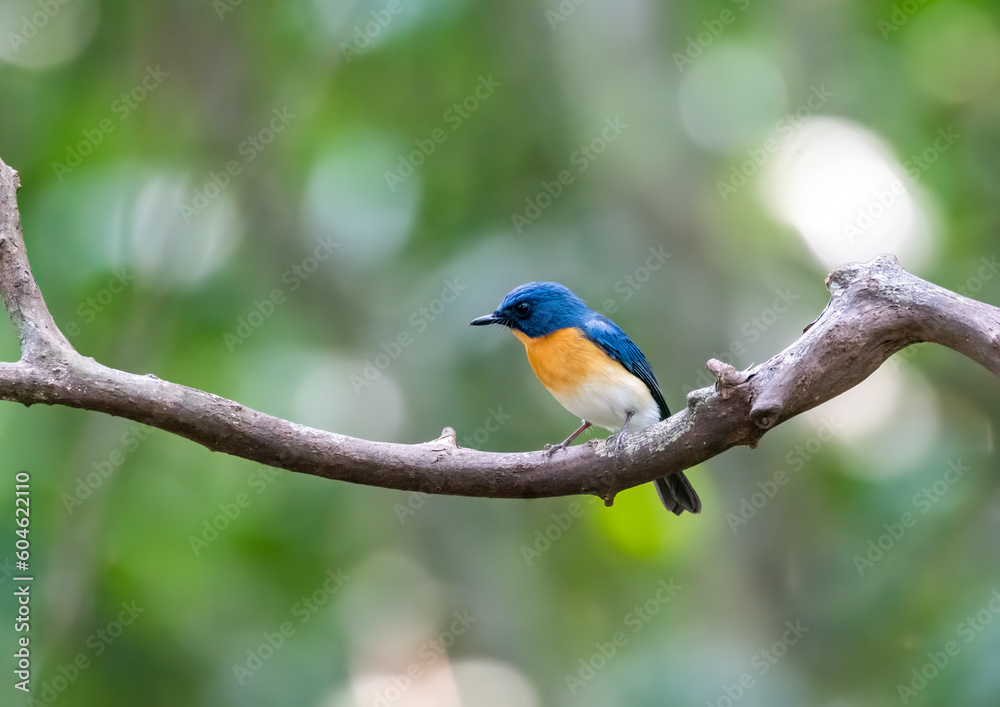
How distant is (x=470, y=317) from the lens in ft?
16.4

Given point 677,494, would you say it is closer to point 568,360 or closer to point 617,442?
point 568,360

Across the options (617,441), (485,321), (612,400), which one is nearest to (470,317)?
(485,321)

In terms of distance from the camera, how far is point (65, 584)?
4691 millimetres

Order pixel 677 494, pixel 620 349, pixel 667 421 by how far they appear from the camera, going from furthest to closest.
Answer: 1. pixel 620 349
2. pixel 677 494
3. pixel 667 421

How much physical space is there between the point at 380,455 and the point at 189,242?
3182mm

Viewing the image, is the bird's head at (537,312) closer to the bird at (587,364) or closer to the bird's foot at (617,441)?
the bird at (587,364)

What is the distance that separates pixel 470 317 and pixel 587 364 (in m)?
1.45

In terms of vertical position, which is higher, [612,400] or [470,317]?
[612,400]

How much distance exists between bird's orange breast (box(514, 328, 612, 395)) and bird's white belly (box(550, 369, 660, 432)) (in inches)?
1.2

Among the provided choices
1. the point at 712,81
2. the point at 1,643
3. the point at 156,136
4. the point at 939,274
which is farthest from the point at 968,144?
the point at 1,643

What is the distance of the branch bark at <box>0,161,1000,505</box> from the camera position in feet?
7.75

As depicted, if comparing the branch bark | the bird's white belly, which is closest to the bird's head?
the bird's white belly

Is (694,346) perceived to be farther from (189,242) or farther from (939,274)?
(189,242)

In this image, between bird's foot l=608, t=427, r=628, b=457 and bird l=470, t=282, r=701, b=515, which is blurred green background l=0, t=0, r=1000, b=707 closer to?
bird l=470, t=282, r=701, b=515
